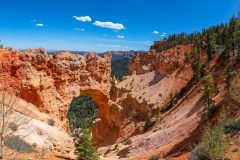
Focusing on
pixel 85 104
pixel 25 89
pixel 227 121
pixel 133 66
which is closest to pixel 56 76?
pixel 25 89

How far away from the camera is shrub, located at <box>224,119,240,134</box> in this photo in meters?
30.1

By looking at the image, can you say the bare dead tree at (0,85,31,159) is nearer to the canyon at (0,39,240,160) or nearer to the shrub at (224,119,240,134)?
the canyon at (0,39,240,160)

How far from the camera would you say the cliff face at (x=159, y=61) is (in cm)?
8544

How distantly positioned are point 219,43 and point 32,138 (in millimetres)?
70915

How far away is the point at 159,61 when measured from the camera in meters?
89.6

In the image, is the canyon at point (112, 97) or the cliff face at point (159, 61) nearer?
the canyon at point (112, 97)

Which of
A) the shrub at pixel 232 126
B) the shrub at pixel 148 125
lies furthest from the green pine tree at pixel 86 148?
the shrub at pixel 148 125

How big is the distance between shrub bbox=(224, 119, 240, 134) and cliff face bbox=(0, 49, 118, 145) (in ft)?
74.8

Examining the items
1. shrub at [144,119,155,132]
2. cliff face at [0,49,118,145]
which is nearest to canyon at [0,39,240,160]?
cliff face at [0,49,118,145]

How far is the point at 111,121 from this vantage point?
71000mm

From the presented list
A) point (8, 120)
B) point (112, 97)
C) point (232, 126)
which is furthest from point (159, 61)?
point (8, 120)

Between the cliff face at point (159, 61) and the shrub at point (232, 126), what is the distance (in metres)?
53.1

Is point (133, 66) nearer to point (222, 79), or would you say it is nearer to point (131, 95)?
point (131, 95)

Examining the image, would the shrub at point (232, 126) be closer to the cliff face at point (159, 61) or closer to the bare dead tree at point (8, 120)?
the bare dead tree at point (8, 120)
